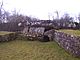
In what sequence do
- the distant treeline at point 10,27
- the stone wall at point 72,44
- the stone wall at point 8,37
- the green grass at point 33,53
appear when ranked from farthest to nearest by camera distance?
the distant treeline at point 10,27
the stone wall at point 8,37
the green grass at point 33,53
the stone wall at point 72,44

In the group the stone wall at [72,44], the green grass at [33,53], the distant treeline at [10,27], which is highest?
the distant treeline at [10,27]

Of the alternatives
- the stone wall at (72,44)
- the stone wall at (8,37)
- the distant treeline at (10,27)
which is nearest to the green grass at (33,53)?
the stone wall at (72,44)

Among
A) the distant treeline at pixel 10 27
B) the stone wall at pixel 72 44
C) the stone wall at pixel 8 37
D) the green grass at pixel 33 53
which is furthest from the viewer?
the distant treeline at pixel 10 27

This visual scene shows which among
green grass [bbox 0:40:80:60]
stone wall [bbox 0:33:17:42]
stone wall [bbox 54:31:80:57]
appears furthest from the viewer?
stone wall [bbox 0:33:17:42]

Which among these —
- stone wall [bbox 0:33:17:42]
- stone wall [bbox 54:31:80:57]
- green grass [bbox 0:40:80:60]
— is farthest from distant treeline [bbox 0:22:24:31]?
stone wall [bbox 54:31:80:57]

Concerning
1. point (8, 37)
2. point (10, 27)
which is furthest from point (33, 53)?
point (10, 27)

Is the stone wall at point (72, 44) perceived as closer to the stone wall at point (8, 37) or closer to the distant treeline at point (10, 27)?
the stone wall at point (8, 37)

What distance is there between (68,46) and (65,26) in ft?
14.4

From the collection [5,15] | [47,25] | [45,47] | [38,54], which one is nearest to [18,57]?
[38,54]

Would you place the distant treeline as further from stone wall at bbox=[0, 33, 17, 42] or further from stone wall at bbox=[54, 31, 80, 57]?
stone wall at bbox=[54, 31, 80, 57]

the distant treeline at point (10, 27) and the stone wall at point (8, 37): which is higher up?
the distant treeline at point (10, 27)

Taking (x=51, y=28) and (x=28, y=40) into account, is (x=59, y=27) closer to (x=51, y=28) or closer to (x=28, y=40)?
(x=51, y=28)

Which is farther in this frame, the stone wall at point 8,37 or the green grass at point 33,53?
the stone wall at point 8,37

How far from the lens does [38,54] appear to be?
707 cm
